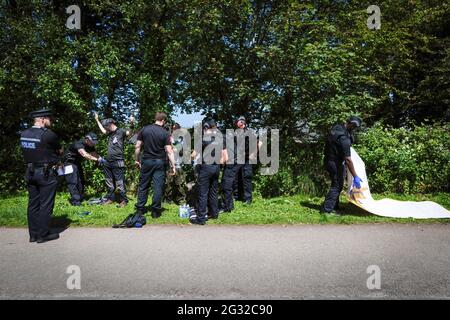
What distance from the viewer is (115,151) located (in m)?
8.11

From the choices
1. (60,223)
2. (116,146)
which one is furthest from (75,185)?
(60,223)

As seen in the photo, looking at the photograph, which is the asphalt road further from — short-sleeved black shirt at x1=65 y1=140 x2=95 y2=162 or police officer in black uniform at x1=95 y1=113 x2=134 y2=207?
short-sleeved black shirt at x1=65 y1=140 x2=95 y2=162

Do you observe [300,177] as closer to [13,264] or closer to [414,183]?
[414,183]

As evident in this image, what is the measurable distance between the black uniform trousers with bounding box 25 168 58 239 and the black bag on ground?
3.75 feet

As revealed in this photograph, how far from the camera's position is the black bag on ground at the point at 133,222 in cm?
602

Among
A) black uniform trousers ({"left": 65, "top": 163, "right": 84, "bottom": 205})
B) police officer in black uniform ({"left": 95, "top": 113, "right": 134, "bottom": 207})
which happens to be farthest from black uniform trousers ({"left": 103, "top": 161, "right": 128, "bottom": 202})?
black uniform trousers ({"left": 65, "top": 163, "right": 84, "bottom": 205})

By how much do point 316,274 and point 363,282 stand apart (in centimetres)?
51

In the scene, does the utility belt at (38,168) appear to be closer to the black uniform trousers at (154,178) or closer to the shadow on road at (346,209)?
the black uniform trousers at (154,178)

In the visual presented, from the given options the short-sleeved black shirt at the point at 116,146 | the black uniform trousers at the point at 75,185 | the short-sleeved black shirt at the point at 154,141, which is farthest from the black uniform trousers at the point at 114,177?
the short-sleeved black shirt at the point at 154,141

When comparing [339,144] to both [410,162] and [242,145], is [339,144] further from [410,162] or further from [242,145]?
[410,162]

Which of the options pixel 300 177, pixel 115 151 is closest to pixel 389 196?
pixel 300 177

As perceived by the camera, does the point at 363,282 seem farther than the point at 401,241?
No

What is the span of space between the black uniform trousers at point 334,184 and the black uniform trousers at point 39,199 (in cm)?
504
